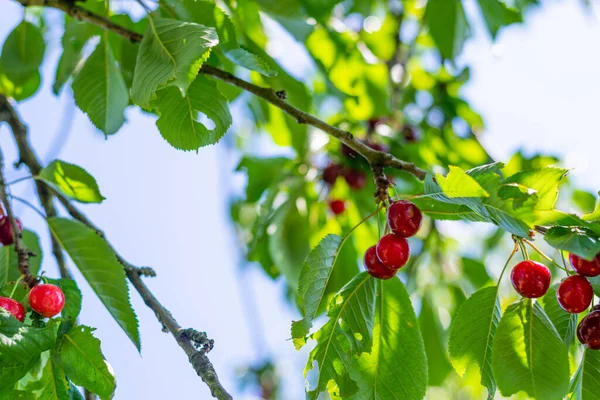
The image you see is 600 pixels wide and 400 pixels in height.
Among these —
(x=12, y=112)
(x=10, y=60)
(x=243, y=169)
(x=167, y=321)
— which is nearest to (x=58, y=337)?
(x=167, y=321)

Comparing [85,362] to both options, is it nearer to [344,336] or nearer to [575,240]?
→ [344,336]

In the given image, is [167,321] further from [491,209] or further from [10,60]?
[10,60]

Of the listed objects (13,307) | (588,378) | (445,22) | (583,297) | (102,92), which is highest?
(445,22)

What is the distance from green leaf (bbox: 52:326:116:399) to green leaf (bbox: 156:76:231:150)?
0.44 metres

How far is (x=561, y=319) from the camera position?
1.51m

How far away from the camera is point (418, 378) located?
1.56 metres

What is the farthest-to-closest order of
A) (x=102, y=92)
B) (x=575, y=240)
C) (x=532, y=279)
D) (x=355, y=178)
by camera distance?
(x=355, y=178)
(x=102, y=92)
(x=532, y=279)
(x=575, y=240)

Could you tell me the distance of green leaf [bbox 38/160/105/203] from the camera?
5.76 ft

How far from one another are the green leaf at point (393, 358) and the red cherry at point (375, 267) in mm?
125

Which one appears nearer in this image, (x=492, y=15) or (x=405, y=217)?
(x=405, y=217)

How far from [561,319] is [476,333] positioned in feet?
0.58

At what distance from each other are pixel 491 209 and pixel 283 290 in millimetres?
2065

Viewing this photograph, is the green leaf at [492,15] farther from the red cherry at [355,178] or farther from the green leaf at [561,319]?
the green leaf at [561,319]

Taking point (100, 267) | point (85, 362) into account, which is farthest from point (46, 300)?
point (100, 267)
